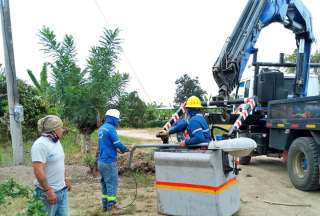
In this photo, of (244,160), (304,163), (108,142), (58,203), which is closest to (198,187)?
(108,142)

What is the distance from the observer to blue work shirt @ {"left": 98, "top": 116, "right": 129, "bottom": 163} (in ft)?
23.2

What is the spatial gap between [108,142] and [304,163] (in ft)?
12.8

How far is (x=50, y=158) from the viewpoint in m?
4.69

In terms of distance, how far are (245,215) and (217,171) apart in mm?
1126

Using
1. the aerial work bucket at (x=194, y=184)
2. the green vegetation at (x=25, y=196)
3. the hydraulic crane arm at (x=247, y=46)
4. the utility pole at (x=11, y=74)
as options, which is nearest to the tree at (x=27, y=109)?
the utility pole at (x=11, y=74)

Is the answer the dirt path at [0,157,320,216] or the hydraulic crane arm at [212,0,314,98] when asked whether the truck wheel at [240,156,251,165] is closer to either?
the dirt path at [0,157,320,216]

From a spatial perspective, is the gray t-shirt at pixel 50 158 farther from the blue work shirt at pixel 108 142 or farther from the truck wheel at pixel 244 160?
the truck wheel at pixel 244 160

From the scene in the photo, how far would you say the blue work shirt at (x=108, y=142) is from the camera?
7070 millimetres

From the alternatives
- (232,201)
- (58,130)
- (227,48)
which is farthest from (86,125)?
(58,130)

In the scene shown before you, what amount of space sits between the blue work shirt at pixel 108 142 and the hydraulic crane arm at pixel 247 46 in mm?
4429

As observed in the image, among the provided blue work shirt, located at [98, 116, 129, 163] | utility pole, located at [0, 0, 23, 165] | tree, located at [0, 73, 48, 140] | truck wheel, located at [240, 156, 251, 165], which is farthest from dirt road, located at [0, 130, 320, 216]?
tree, located at [0, 73, 48, 140]

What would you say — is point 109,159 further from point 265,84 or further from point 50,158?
point 265,84

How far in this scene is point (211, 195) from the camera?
246 inches

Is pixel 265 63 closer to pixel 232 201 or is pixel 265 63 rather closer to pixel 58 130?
pixel 232 201
